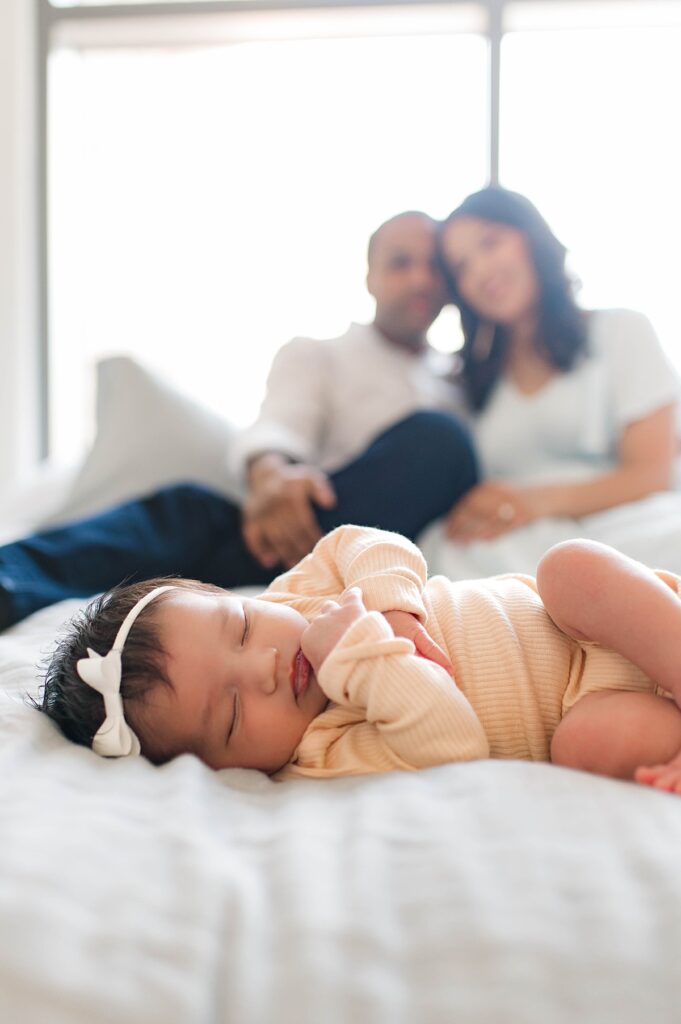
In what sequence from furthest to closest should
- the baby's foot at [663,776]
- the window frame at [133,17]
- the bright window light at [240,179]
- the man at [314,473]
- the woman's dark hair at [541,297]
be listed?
1. the bright window light at [240,179]
2. the window frame at [133,17]
3. the woman's dark hair at [541,297]
4. the man at [314,473]
5. the baby's foot at [663,776]

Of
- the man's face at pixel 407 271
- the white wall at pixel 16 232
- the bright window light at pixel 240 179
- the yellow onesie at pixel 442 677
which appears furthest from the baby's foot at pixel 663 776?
the white wall at pixel 16 232

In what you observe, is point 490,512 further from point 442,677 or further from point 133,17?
point 133,17

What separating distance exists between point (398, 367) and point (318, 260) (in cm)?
98

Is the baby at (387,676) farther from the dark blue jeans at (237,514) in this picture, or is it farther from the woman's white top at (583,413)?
the woman's white top at (583,413)

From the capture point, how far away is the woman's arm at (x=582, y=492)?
161 cm

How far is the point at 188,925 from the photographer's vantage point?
0.50 m

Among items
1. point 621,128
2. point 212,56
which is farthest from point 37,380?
point 621,128

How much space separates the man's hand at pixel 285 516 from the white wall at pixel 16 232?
4.83ft

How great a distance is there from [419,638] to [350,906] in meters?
0.33

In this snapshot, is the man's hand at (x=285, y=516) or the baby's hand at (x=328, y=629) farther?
the man's hand at (x=285, y=516)

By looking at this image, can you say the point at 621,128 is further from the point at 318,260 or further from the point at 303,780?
the point at 303,780

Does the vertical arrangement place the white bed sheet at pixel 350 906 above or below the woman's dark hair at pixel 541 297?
below

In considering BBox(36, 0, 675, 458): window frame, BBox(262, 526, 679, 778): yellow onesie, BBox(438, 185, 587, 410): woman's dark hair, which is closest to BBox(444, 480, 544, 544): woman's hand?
BBox(438, 185, 587, 410): woman's dark hair

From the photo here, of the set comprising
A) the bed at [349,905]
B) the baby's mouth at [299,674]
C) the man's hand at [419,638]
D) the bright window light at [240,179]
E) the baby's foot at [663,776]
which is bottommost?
the bed at [349,905]
